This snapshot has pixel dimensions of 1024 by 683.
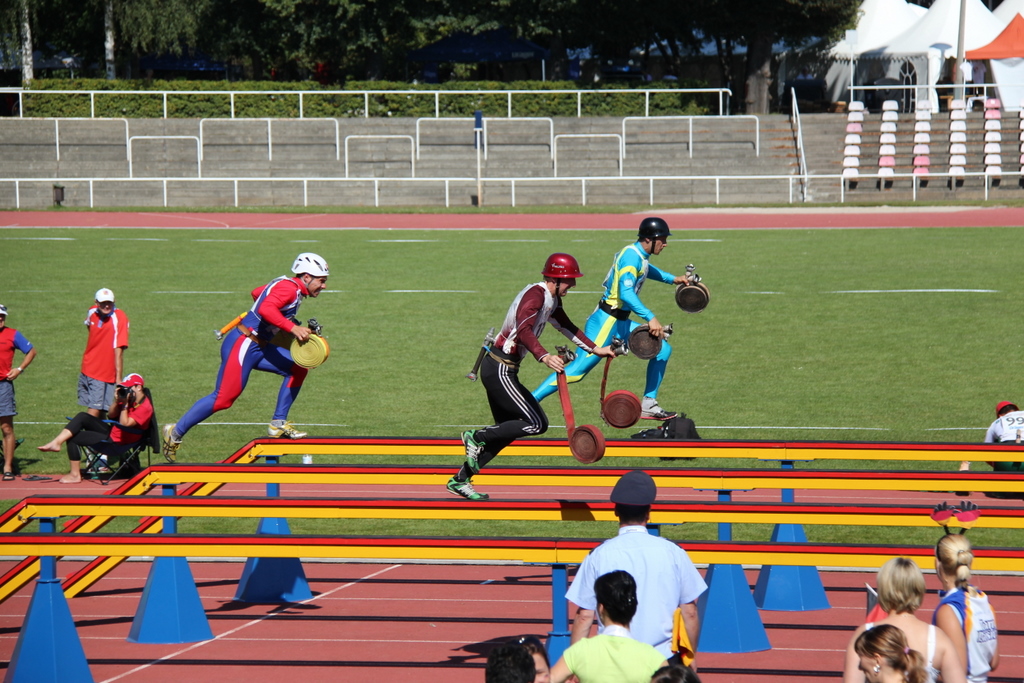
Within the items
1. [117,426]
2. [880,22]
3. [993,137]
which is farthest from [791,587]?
[880,22]

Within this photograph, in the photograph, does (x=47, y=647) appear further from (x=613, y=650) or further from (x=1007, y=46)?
(x=1007, y=46)

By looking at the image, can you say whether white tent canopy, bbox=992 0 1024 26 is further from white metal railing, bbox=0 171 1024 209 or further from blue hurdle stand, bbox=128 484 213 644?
blue hurdle stand, bbox=128 484 213 644

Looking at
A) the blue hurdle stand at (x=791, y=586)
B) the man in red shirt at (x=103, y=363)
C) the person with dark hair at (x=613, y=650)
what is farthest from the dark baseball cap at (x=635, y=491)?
the man in red shirt at (x=103, y=363)

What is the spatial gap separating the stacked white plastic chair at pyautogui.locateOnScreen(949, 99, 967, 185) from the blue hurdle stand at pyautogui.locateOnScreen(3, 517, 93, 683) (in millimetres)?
37092

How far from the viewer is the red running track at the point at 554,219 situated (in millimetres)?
34844

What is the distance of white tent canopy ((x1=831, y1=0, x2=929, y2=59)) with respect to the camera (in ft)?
165

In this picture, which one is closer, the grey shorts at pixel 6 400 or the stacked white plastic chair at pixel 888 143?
the grey shorts at pixel 6 400

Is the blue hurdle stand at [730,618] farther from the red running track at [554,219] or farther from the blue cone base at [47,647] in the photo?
the red running track at [554,219]

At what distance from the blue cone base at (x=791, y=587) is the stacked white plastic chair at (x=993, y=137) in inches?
1311

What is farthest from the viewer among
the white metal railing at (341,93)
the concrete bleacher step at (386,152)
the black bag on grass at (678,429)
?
the white metal railing at (341,93)

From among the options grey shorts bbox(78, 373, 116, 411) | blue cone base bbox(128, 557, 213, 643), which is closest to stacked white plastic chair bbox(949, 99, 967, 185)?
grey shorts bbox(78, 373, 116, 411)

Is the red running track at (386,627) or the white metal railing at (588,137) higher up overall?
the white metal railing at (588,137)

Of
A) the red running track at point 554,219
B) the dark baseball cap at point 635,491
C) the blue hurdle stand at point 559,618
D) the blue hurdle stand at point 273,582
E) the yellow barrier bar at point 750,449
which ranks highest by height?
the red running track at point 554,219

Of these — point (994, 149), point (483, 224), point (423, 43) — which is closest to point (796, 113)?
point (994, 149)
